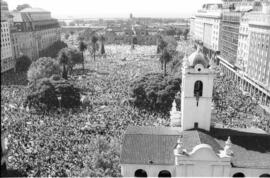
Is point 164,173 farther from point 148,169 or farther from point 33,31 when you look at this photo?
point 33,31

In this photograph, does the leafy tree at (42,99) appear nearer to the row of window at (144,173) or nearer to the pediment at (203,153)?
the row of window at (144,173)

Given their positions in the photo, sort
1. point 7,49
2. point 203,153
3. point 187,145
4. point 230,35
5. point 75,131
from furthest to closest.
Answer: point 230,35 → point 7,49 → point 75,131 → point 187,145 → point 203,153

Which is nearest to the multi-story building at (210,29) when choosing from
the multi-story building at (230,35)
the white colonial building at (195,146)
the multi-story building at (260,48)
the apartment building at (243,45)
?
the multi-story building at (230,35)

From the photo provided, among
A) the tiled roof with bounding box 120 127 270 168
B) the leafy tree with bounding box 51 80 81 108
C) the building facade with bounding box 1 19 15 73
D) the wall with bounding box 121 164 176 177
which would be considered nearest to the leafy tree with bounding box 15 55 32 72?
the building facade with bounding box 1 19 15 73

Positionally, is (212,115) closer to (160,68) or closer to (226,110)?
(226,110)

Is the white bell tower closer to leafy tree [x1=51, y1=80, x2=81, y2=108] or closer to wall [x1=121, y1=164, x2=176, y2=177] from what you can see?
wall [x1=121, y1=164, x2=176, y2=177]

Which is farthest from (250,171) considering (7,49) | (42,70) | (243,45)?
(7,49)
